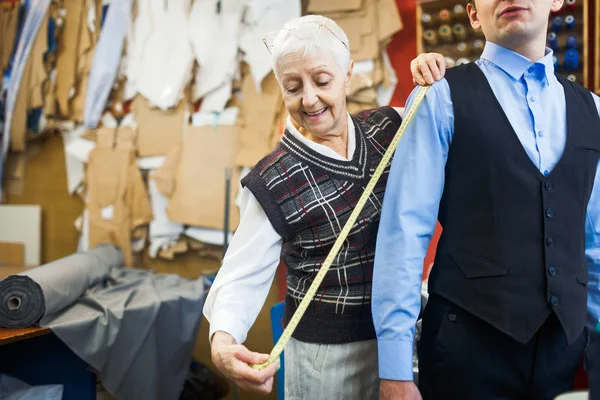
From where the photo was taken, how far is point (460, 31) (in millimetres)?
2230

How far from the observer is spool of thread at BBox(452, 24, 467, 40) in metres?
2.23

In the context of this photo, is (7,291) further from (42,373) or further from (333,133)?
(333,133)

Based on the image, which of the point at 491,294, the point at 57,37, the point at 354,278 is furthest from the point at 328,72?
the point at 57,37

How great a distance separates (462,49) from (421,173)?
57.4 inches

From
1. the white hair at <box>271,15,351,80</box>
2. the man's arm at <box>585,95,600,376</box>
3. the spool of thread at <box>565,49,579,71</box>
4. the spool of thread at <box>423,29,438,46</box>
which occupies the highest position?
the spool of thread at <box>423,29,438,46</box>

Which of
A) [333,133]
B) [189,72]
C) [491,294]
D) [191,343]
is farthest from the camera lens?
[189,72]

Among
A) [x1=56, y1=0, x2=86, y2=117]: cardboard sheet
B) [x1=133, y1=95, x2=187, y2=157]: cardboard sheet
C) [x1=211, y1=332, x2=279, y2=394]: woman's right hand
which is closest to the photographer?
[x1=211, y1=332, x2=279, y2=394]: woman's right hand

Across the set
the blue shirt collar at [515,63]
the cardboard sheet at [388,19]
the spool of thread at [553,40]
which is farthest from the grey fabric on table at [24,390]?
the spool of thread at [553,40]

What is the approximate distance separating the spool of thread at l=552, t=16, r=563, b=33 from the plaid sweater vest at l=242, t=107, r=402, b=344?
1373mm

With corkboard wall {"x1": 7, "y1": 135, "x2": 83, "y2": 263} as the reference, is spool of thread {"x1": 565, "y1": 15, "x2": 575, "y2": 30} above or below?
above

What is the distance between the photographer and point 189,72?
9.82 feet

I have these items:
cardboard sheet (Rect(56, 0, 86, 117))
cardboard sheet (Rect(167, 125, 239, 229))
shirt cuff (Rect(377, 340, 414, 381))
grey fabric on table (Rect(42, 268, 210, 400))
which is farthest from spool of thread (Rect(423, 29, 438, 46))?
cardboard sheet (Rect(56, 0, 86, 117))

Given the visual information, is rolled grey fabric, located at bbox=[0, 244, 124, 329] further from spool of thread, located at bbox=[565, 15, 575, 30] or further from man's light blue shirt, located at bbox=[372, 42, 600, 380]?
spool of thread, located at bbox=[565, 15, 575, 30]

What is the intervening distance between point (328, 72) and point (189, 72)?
2032mm
